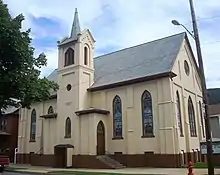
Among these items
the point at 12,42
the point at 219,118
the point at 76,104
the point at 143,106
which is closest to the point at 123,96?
the point at 143,106

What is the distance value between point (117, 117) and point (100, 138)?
9.42 ft

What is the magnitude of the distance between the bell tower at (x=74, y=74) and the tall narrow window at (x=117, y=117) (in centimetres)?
366

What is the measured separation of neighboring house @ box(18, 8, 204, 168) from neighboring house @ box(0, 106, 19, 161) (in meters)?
8.83

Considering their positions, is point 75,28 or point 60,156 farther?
point 75,28

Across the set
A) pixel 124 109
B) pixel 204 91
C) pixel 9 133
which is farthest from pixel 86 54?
pixel 204 91

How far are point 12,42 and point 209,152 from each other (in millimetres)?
13476

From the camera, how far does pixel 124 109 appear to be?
104 feet

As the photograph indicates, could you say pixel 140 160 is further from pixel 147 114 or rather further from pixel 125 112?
pixel 125 112

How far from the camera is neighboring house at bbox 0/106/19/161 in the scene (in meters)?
46.4

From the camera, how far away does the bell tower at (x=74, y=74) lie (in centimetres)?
3400

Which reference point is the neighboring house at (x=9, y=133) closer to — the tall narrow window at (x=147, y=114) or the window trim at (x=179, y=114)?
the tall narrow window at (x=147, y=114)

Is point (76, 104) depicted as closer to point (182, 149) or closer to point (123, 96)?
point (123, 96)

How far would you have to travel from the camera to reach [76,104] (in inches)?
1326

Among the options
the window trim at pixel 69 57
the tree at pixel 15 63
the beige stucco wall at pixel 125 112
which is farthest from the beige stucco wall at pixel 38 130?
the tree at pixel 15 63
